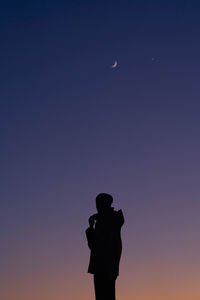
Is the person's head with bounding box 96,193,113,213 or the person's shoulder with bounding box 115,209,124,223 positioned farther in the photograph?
the person's shoulder with bounding box 115,209,124,223

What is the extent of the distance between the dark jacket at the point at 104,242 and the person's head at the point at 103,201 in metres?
0.12

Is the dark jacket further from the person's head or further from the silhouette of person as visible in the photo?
the person's head

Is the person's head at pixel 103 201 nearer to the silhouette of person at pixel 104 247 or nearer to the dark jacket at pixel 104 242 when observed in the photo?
the silhouette of person at pixel 104 247

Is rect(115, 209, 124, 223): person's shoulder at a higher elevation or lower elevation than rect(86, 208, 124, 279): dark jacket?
higher

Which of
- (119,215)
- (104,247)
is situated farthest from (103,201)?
(104,247)

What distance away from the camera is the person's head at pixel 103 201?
18.2 ft

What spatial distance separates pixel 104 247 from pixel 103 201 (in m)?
0.81

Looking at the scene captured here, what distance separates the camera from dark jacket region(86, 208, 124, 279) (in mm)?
5746

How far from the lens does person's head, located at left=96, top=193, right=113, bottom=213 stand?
5535 mm

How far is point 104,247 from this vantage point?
19.1 feet

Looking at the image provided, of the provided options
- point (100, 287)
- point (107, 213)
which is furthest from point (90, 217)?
point (100, 287)

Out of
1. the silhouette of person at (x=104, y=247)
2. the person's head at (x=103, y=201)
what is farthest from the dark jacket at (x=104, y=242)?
the person's head at (x=103, y=201)

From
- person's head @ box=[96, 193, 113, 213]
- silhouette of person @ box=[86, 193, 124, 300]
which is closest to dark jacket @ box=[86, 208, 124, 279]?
silhouette of person @ box=[86, 193, 124, 300]

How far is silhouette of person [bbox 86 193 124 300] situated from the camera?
5695 mm
